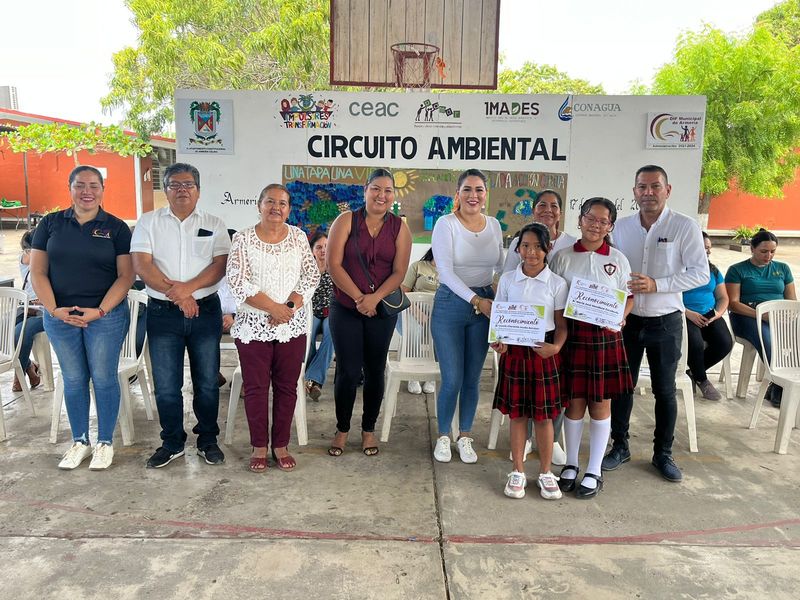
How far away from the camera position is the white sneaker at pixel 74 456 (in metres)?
3.53

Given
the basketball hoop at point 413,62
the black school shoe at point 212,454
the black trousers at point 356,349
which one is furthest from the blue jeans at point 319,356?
the basketball hoop at point 413,62

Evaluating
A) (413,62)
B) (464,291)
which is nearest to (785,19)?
(413,62)

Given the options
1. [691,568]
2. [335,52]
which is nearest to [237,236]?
[691,568]

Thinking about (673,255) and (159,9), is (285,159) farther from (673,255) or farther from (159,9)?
(159,9)

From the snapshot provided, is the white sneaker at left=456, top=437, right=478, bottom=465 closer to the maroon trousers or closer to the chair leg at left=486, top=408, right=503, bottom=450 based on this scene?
the chair leg at left=486, top=408, right=503, bottom=450

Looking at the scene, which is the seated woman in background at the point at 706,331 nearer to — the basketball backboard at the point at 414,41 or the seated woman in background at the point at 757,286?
the seated woman in background at the point at 757,286

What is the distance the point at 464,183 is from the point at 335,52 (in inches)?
135

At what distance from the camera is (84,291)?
3.42 m

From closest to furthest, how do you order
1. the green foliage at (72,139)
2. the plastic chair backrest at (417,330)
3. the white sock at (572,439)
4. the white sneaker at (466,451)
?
1. the white sock at (572,439)
2. the white sneaker at (466,451)
3. the plastic chair backrest at (417,330)
4. the green foliage at (72,139)

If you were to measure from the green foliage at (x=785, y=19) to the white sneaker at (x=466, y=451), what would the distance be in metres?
21.2

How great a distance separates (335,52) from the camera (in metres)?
6.30

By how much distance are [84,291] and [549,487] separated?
2586 millimetres

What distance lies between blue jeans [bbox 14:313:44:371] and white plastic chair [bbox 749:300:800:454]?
4.94 metres

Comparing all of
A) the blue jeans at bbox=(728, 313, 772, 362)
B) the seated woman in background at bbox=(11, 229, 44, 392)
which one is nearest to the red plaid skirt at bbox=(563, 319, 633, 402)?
the blue jeans at bbox=(728, 313, 772, 362)
